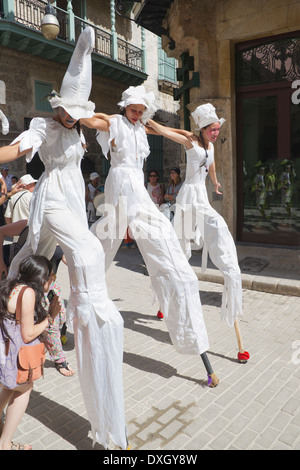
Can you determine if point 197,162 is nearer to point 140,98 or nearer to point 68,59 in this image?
point 140,98

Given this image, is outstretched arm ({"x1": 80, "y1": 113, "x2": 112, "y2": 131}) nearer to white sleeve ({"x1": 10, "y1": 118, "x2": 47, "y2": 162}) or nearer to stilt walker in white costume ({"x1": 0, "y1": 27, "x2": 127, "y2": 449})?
stilt walker in white costume ({"x1": 0, "y1": 27, "x2": 127, "y2": 449})

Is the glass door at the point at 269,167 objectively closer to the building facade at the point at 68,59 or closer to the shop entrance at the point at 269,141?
the shop entrance at the point at 269,141

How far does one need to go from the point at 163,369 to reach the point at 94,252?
4.99ft

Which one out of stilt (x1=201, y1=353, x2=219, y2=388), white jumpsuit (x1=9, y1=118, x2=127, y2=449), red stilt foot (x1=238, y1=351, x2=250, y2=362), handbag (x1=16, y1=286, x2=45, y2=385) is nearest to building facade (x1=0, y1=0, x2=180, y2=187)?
white jumpsuit (x1=9, y1=118, x2=127, y2=449)

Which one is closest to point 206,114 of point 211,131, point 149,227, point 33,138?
point 211,131

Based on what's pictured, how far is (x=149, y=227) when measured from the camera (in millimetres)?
3004

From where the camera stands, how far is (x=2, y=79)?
11930mm

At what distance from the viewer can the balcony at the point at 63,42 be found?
11.6 m

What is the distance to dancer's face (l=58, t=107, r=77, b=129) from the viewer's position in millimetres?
2430

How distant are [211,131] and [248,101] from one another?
15.4 ft

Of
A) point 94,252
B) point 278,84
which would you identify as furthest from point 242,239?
point 94,252

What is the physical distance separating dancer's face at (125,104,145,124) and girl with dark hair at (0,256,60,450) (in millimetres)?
1538

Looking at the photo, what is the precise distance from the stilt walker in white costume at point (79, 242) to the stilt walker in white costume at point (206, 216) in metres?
1.08

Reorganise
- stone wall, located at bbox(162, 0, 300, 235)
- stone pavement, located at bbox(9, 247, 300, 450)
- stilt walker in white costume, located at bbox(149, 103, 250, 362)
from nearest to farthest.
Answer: stone pavement, located at bbox(9, 247, 300, 450), stilt walker in white costume, located at bbox(149, 103, 250, 362), stone wall, located at bbox(162, 0, 300, 235)
